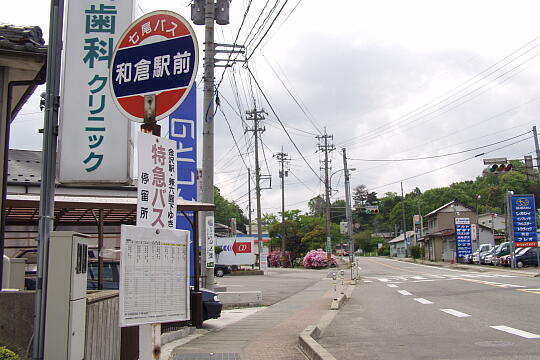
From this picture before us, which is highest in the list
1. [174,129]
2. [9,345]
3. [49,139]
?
[174,129]

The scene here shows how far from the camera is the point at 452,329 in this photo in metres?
10.7

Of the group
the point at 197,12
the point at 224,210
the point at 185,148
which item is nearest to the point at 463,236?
A: the point at 197,12

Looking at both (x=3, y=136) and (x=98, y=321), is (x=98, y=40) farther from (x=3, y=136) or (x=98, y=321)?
(x=98, y=321)

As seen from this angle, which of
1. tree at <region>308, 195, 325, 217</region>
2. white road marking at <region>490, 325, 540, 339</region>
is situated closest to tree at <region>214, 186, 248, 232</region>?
tree at <region>308, 195, 325, 217</region>

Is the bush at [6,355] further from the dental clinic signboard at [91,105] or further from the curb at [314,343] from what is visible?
the curb at [314,343]

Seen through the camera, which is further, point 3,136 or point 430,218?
point 430,218

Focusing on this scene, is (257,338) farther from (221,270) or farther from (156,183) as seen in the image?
(221,270)

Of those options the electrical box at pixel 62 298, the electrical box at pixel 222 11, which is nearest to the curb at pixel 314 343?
the electrical box at pixel 62 298

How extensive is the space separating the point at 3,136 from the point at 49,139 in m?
1.11

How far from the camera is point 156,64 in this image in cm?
419

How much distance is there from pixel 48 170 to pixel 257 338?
677 centimetres

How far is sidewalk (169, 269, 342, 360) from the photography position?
27.9 ft

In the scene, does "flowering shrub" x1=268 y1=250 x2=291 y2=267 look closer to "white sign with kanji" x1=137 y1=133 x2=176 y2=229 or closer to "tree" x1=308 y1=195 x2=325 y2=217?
"white sign with kanji" x1=137 y1=133 x2=176 y2=229

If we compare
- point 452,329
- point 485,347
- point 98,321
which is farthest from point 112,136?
point 452,329
